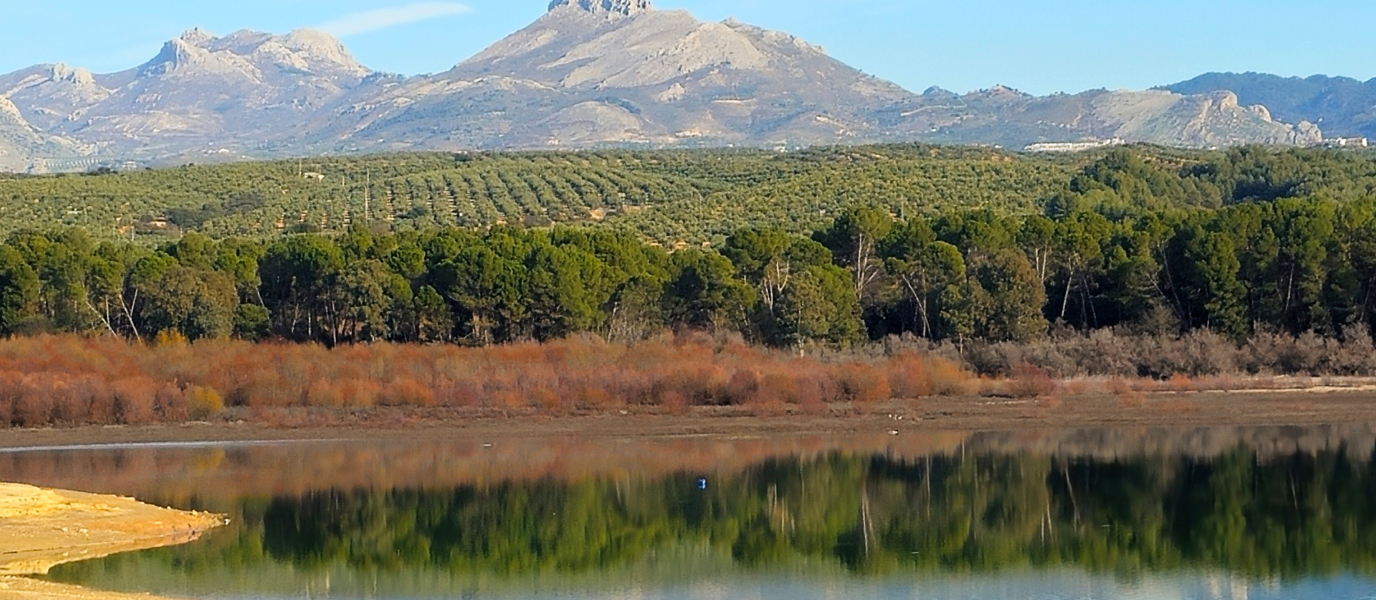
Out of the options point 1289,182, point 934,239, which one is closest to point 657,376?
point 934,239

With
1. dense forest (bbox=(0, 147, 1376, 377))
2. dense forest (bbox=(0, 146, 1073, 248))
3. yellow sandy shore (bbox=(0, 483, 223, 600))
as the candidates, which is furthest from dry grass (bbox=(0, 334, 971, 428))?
A: dense forest (bbox=(0, 146, 1073, 248))

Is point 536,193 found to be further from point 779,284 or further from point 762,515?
point 762,515

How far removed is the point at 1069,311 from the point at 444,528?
30775mm

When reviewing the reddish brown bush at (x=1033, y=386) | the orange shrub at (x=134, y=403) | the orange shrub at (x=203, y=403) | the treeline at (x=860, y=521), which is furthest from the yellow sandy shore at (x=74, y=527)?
the reddish brown bush at (x=1033, y=386)

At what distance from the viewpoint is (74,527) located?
2917 cm

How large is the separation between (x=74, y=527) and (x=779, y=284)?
31297 mm

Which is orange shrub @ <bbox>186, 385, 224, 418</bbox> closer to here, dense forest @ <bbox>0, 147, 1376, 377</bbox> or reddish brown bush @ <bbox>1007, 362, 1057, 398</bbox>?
dense forest @ <bbox>0, 147, 1376, 377</bbox>

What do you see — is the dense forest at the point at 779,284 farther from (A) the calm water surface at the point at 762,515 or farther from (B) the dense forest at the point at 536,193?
(B) the dense forest at the point at 536,193

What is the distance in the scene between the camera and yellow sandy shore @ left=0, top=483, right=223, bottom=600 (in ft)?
87.7

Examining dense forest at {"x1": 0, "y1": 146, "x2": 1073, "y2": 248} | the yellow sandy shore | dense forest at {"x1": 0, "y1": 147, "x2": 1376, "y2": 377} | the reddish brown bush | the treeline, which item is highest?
dense forest at {"x1": 0, "y1": 146, "x2": 1073, "y2": 248}

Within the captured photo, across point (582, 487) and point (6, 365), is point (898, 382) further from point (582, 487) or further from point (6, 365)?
point (6, 365)

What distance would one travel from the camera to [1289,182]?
280 feet

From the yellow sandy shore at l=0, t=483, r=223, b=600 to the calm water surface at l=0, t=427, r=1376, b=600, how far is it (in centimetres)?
78

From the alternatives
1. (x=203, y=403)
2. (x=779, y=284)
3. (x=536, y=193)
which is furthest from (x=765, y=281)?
(x=536, y=193)
